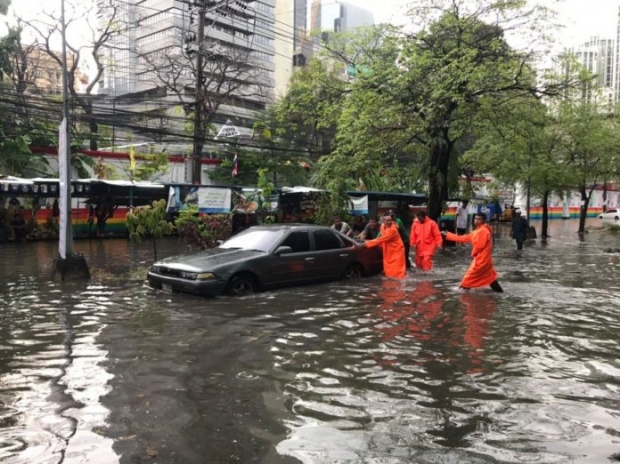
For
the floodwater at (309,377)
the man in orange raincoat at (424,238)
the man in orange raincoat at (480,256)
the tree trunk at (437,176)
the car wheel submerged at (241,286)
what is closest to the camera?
the floodwater at (309,377)

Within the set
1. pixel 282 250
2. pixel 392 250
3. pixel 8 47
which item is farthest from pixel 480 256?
pixel 8 47

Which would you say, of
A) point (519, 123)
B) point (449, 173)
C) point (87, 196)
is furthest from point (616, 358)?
point (87, 196)

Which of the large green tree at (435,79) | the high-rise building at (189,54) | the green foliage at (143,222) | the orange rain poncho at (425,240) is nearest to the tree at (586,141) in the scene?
the large green tree at (435,79)

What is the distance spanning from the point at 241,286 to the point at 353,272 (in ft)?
10.2

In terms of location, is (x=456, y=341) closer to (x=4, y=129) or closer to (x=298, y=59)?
(x=4, y=129)

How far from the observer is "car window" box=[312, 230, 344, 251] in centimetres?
1096

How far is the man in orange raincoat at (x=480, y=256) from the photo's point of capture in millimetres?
9906

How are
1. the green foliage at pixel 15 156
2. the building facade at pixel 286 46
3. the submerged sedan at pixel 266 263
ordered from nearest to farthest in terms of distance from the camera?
the submerged sedan at pixel 266 263 → the green foliage at pixel 15 156 → the building facade at pixel 286 46

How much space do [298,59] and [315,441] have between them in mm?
61451

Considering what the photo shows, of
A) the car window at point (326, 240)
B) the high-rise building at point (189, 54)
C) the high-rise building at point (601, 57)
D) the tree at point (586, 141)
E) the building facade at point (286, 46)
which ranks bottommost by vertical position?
the car window at point (326, 240)

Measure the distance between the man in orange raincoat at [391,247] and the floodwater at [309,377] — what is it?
64.4 inches

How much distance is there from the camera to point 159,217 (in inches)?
536

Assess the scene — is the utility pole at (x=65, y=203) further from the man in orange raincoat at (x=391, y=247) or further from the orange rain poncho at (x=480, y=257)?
the orange rain poncho at (x=480, y=257)

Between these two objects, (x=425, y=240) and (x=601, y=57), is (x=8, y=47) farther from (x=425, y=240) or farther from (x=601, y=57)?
(x=601, y=57)
